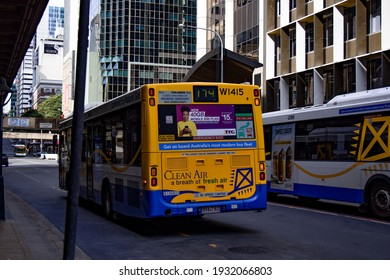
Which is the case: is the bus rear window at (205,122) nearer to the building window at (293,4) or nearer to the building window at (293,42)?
the building window at (293,42)

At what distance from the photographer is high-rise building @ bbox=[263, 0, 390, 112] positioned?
1231 inches

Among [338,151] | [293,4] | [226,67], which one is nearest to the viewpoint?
[338,151]

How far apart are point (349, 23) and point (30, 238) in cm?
2842

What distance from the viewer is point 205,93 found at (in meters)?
10.7

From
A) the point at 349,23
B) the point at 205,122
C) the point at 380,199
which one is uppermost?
the point at 349,23

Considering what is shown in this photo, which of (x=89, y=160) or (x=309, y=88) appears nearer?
(x=89, y=160)

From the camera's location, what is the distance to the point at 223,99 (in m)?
10.8

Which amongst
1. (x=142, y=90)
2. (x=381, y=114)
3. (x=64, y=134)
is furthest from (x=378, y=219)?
(x=64, y=134)

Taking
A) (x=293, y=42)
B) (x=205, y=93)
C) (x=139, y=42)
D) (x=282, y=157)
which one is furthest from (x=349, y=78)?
(x=139, y=42)

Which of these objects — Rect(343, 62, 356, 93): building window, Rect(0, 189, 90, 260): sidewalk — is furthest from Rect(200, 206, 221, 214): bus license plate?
Rect(343, 62, 356, 93): building window

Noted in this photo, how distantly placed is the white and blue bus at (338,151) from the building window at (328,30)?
19.1 m

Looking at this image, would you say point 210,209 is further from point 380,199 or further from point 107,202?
point 380,199

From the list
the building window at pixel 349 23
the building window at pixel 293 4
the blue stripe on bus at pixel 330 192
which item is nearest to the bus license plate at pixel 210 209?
the blue stripe on bus at pixel 330 192
